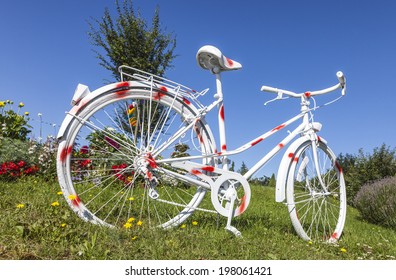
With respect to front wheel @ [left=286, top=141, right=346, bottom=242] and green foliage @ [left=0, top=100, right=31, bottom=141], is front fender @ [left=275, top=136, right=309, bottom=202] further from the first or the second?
green foliage @ [left=0, top=100, right=31, bottom=141]

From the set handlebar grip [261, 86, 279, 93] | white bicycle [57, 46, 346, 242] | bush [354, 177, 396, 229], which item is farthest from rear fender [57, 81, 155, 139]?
bush [354, 177, 396, 229]

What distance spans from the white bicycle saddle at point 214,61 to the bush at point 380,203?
4.60m

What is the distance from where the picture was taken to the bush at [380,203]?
22.5 feet

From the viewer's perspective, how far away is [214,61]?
3.74 metres

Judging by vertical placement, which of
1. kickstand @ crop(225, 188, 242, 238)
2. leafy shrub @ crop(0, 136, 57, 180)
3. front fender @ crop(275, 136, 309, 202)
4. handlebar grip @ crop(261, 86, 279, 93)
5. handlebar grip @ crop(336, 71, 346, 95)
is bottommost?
kickstand @ crop(225, 188, 242, 238)

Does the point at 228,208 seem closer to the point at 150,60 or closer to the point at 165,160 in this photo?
the point at 165,160

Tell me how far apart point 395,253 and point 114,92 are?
307cm

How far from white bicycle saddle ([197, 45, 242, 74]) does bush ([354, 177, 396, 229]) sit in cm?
460

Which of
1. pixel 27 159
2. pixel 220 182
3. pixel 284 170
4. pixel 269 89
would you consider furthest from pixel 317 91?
pixel 27 159

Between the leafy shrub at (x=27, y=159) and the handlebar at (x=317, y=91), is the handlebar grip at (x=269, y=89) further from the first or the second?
the leafy shrub at (x=27, y=159)

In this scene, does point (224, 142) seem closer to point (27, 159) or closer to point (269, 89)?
point (269, 89)

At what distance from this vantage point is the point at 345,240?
4258 mm

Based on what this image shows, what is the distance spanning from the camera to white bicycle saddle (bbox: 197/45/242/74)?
3633 millimetres

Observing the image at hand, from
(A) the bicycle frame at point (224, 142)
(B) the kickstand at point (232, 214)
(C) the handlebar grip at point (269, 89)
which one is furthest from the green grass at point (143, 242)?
(C) the handlebar grip at point (269, 89)
